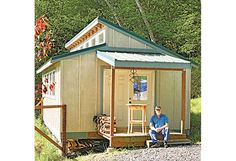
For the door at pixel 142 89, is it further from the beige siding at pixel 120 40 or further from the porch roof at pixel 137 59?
the beige siding at pixel 120 40

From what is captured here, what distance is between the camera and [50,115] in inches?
146

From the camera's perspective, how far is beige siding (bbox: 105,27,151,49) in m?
3.70

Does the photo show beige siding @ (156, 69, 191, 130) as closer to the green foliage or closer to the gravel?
the gravel

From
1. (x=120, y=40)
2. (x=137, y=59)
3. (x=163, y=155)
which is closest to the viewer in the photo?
(x=163, y=155)

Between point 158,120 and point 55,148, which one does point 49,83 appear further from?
point 158,120

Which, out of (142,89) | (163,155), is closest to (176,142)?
(163,155)

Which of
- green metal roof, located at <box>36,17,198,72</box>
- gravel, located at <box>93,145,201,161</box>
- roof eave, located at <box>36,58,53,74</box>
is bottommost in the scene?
gravel, located at <box>93,145,201,161</box>

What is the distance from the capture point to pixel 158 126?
377cm

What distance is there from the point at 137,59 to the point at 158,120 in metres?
0.46

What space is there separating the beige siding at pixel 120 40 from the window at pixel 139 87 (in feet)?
0.77

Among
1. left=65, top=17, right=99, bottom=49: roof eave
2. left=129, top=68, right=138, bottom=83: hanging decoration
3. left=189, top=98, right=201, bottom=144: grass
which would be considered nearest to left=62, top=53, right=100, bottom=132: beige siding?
left=65, top=17, right=99, bottom=49: roof eave

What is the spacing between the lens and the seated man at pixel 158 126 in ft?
12.3

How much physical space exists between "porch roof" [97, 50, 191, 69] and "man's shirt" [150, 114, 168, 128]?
320mm
